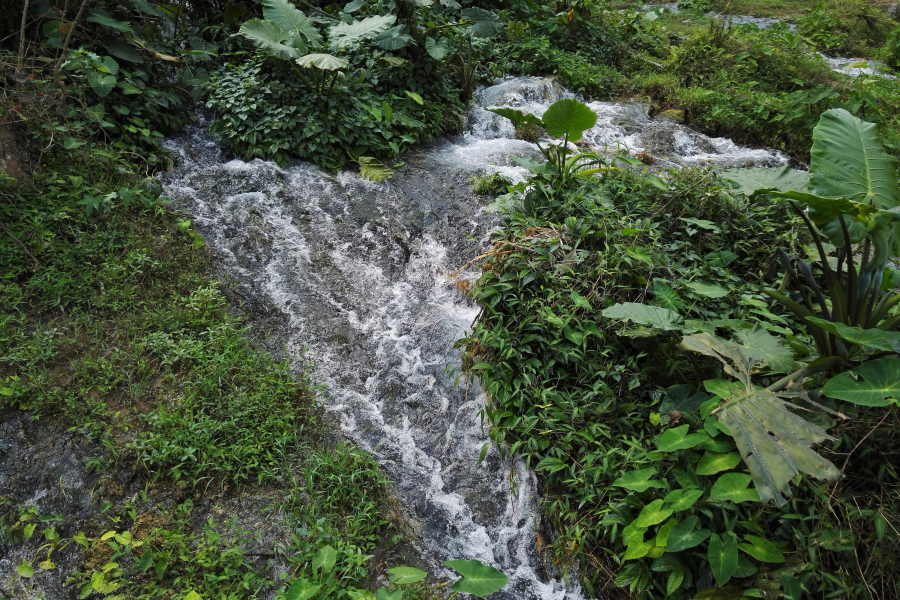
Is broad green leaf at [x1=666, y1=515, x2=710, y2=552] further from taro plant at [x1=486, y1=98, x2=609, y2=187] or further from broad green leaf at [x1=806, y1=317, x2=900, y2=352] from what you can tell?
taro plant at [x1=486, y1=98, x2=609, y2=187]

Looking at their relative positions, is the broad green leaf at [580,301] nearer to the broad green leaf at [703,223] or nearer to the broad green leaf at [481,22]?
the broad green leaf at [703,223]

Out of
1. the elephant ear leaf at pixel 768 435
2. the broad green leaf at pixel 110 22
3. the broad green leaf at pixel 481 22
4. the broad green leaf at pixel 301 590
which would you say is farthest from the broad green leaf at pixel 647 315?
the broad green leaf at pixel 110 22

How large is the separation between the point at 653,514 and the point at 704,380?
87 centimetres

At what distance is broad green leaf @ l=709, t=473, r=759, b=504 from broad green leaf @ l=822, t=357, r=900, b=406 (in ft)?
1.96

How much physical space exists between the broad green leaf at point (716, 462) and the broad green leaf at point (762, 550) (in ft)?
1.14

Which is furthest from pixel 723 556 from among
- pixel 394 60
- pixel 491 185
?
pixel 394 60

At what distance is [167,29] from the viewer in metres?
7.18

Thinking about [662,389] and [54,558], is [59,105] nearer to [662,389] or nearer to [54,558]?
[54,558]

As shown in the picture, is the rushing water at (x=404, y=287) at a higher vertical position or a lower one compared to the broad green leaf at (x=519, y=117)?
lower

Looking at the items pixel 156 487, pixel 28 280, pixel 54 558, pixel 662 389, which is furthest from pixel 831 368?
pixel 28 280

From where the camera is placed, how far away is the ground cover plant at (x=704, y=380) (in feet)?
8.37

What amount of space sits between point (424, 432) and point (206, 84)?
17.4 ft

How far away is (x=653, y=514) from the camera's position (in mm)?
2729

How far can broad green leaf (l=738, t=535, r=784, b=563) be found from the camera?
2.51 meters
